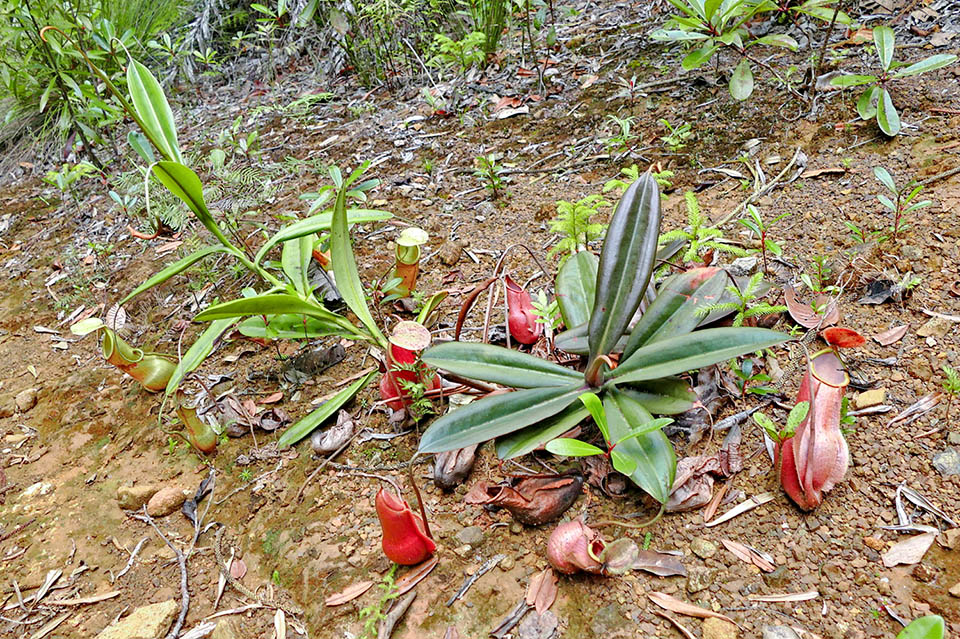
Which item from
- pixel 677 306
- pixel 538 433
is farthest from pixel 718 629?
pixel 677 306

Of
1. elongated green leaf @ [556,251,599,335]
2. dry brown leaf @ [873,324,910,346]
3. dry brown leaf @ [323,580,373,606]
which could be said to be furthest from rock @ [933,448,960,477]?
dry brown leaf @ [323,580,373,606]

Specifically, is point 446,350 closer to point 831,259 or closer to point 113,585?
point 113,585

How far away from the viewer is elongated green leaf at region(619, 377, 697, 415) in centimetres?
122

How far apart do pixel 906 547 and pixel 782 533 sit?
209mm

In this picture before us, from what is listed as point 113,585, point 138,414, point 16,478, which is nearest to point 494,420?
point 113,585

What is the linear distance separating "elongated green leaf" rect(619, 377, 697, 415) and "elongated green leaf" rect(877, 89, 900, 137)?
1.41 meters

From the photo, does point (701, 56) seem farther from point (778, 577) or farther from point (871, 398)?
point (778, 577)

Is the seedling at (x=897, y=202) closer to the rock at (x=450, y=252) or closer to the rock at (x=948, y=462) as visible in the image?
the rock at (x=948, y=462)

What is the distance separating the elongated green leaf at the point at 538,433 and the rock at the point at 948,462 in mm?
743

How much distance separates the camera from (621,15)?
3662mm

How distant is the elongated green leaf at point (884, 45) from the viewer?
1.84 metres

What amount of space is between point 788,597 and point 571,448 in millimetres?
484

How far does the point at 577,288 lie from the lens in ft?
5.19

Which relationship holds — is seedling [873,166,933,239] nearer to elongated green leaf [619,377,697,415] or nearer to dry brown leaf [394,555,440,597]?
elongated green leaf [619,377,697,415]
